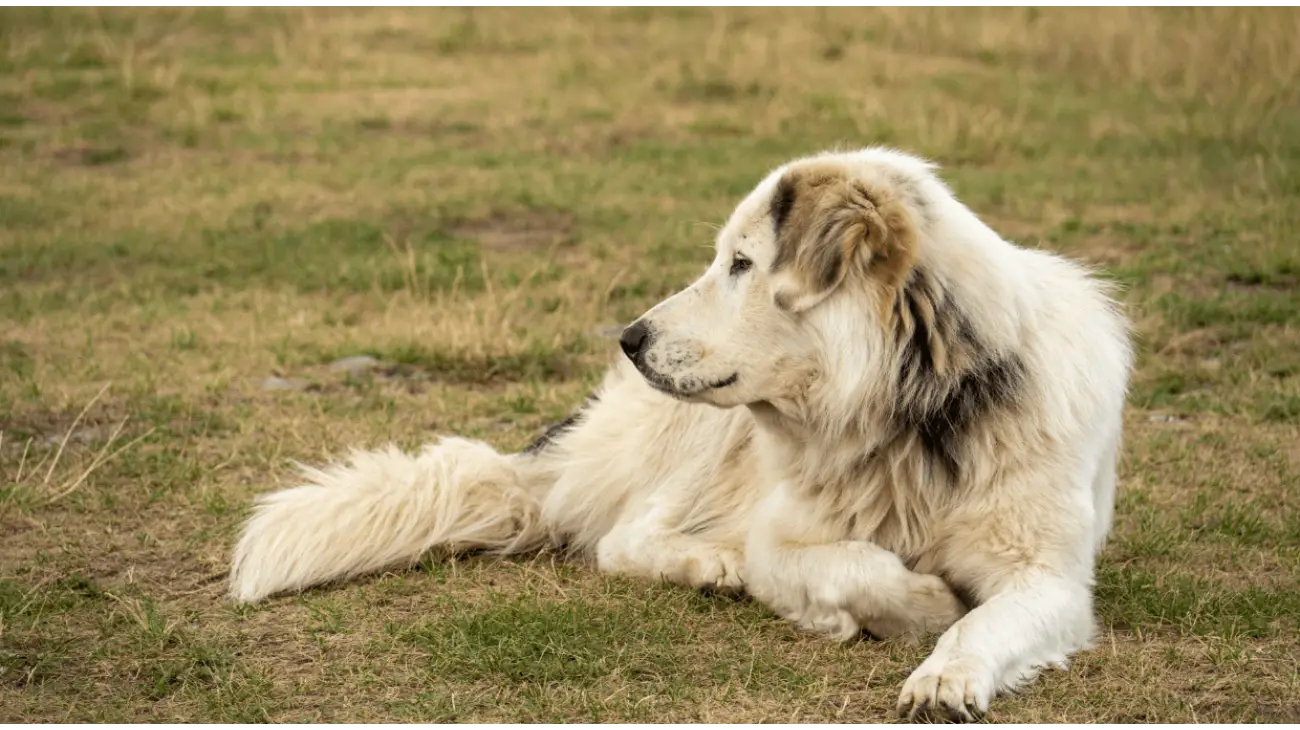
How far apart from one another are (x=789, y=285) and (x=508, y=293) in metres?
4.02

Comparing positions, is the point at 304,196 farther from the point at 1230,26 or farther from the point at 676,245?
the point at 1230,26

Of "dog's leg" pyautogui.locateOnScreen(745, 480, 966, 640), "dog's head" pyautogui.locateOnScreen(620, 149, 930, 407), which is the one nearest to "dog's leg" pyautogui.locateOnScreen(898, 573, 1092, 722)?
"dog's leg" pyautogui.locateOnScreen(745, 480, 966, 640)

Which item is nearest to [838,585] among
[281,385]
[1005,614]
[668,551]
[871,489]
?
[871,489]

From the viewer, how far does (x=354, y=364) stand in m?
6.91

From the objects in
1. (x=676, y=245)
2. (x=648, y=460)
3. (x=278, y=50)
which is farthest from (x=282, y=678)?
(x=278, y=50)

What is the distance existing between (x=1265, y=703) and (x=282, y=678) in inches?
94.8

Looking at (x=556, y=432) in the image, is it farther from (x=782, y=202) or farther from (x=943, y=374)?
(x=943, y=374)

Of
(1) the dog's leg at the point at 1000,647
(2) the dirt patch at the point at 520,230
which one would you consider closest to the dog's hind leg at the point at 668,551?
(1) the dog's leg at the point at 1000,647

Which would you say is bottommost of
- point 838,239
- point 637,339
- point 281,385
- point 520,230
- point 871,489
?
point 281,385

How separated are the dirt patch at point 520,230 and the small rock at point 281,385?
2.32 meters

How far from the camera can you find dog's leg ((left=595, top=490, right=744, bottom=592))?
439 cm

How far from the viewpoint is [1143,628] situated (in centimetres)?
410

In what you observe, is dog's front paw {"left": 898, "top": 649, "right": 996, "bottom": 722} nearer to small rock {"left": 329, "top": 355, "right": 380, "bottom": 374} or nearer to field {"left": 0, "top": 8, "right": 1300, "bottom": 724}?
field {"left": 0, "top": 8, "right": 1300, "bottom": 724}

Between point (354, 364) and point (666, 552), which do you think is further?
point (354, 364)
